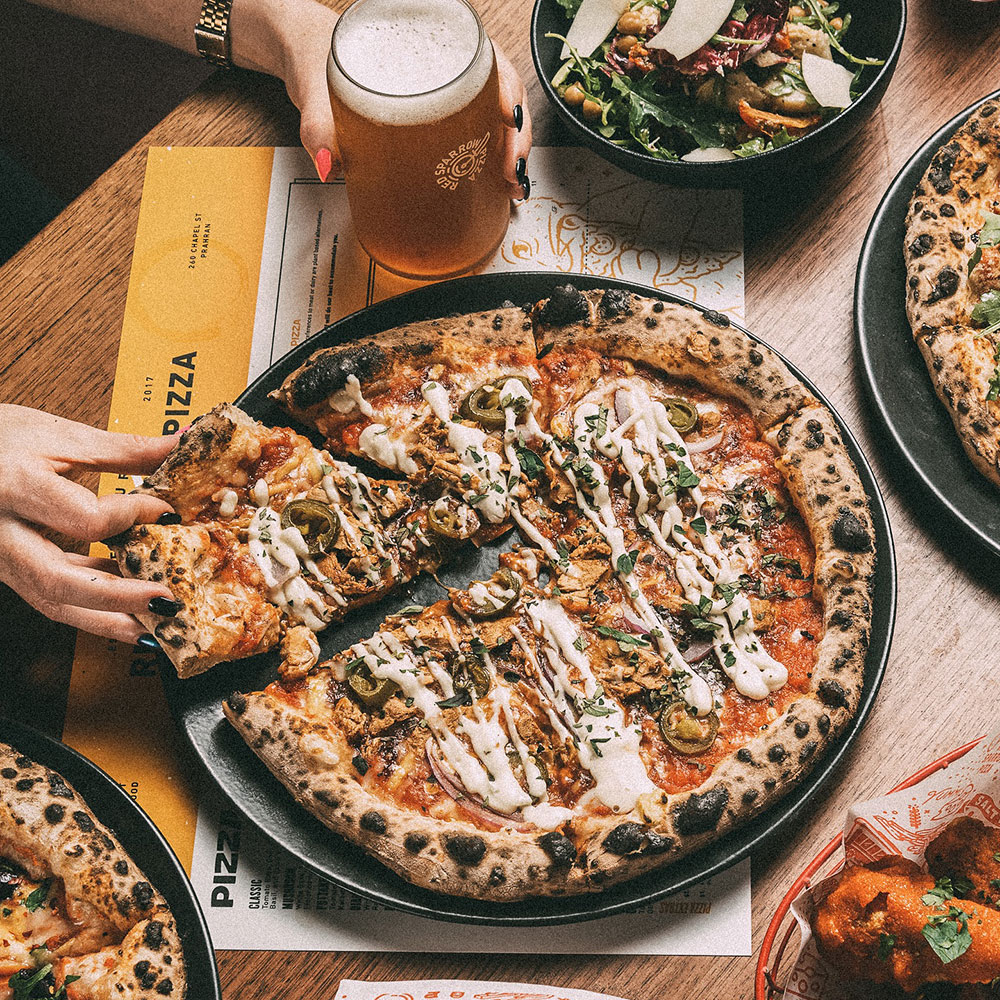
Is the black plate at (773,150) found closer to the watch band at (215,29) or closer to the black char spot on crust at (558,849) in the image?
the watch band at (215,29)

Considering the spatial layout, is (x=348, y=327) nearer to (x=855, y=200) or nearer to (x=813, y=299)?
(x=813, y=299)

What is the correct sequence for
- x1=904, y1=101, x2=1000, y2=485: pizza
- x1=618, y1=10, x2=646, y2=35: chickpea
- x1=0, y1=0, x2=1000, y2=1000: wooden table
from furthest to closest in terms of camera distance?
x1=618, y1=10, x2=646, y2=35: chickpea
x1=904, y1=101, x2=1000, y2=485: pizza
x1=0, y1=0, x2=1000, y2=1000: wooden table

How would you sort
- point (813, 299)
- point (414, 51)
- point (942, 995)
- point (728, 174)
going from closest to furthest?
point (942, 995), point (414, 51), point (728, 174), point (813, 299)

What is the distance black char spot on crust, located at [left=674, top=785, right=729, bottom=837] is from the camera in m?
2.26

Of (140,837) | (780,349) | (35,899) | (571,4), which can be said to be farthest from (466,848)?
(571,4)

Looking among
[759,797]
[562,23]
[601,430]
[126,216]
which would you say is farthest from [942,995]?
[126,216]

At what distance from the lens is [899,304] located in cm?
276

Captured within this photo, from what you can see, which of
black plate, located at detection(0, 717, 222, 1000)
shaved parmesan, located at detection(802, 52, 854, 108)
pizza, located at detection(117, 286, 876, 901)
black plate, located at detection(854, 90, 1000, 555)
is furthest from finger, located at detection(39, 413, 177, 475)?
shaved parmesan, located at detection(802, 52, 854, 108)

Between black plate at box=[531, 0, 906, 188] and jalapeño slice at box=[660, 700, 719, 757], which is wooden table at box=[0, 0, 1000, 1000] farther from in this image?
jalapeño slice at box=[660, 700, 719, 757]

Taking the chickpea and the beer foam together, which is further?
the chickpea

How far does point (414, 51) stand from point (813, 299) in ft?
4.05

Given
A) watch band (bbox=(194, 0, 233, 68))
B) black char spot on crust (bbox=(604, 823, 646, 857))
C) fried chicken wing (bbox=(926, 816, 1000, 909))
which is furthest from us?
watch band (bbox=(194, 0, 233, 68))

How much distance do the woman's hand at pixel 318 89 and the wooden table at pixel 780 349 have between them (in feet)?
0.66

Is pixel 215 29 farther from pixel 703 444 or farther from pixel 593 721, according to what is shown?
pixel 593 721
